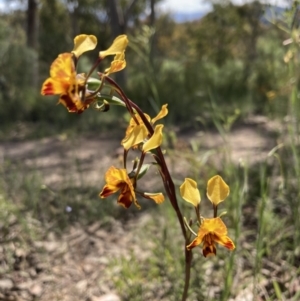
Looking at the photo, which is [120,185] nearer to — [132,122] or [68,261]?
[132,122]

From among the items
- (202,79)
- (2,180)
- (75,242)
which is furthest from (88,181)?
(202,79)

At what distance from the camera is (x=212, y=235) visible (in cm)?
82

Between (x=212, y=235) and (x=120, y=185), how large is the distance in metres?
0.18

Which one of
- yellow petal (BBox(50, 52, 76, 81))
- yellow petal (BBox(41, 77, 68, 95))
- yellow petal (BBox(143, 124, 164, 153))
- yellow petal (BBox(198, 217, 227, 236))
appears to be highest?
yellow petal (BBox(50, 52, 76, 81))

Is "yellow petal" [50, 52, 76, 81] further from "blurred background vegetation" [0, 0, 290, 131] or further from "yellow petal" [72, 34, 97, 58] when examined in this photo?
"blurred background vegetation" [0, 0, 290, 131]

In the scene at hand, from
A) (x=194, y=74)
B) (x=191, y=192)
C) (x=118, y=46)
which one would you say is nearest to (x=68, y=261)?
(x=191, y=192)

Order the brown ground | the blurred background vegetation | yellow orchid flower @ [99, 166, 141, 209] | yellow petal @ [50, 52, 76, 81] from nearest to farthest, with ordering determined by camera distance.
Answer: yellow petal @ [50, 52, 76, 81], yellow orchid flower @ [99, 166, 141, 209], the brown ground, the blurred background vegetation

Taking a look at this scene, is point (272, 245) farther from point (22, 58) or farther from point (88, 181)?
point (22, 58)

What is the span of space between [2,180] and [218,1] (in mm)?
6866

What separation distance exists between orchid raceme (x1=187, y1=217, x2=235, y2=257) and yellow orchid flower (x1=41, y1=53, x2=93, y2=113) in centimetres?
29

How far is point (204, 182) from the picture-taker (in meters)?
2.19

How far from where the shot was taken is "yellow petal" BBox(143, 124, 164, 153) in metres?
0.78

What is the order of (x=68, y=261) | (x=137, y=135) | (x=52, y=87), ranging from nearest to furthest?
(x=52, y=87) < (x=137, y=135) < (x=68, y=261)

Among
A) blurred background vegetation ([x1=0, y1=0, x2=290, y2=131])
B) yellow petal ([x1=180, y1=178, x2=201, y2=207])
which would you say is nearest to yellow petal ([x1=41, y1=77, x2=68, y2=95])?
yellow petal ([x1=180, y1=178, x2=201, y2=207])
